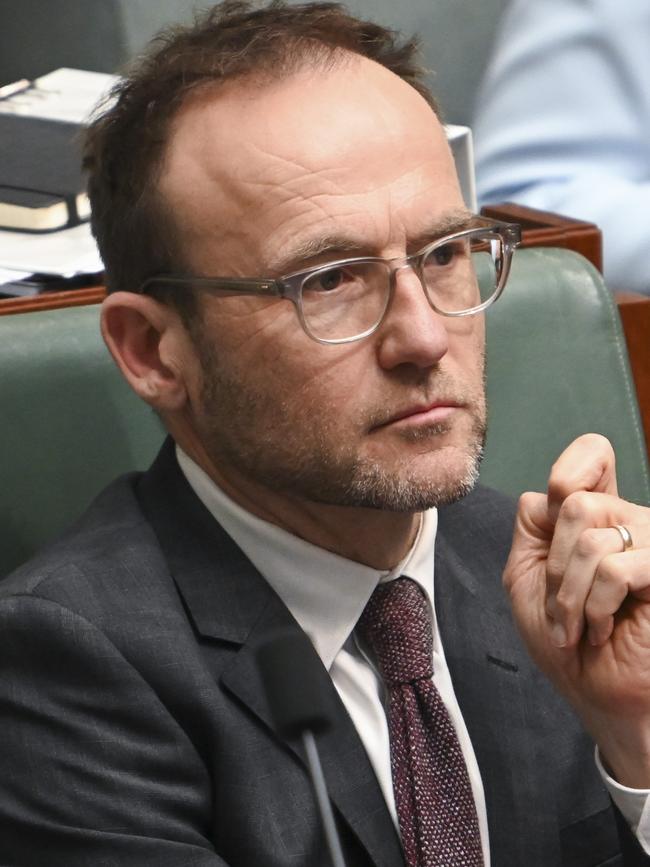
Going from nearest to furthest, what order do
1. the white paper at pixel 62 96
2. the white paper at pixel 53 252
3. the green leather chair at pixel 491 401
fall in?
the green leather chair at pixel 491 401 → the white paper at pixel 53 252 → the white paper at pixel 62 96

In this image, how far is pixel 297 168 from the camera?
1.05 m

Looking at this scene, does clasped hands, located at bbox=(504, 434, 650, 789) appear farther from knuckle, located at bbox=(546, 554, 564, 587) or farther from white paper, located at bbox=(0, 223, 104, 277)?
white paper, located at bbox=(0, 223, 104, 277)

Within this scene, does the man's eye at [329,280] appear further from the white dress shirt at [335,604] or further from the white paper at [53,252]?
the white paper at [53,252]

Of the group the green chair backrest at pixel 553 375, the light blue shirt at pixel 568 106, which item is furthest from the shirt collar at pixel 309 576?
the light blue shirt at pixel 568 106

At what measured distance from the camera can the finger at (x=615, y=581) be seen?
3.20 ft

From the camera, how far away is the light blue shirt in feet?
6.57

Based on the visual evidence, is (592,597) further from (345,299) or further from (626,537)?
(345,299)

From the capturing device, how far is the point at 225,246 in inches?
42.1

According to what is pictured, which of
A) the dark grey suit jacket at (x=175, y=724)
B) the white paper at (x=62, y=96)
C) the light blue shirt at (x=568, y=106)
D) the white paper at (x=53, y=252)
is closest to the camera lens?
the dark grey suit jacket at (x=175, y=724)

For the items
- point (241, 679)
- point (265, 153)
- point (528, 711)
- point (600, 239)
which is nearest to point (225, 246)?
point (265, 153)

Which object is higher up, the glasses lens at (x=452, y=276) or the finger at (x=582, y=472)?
the glasses lens at (x=452, y=276)

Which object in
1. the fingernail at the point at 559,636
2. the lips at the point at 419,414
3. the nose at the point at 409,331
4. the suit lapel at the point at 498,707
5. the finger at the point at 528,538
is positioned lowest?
the suit lapel at the point at 498,707

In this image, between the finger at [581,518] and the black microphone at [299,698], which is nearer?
the black microphone at [299,698]

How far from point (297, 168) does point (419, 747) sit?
42 centimetres
